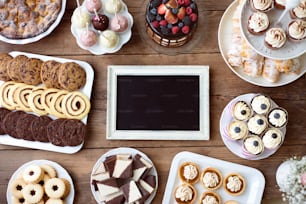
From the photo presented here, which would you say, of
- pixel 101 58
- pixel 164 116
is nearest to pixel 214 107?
pixel 164 116

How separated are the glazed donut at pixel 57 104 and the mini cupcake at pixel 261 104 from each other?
0.77 m

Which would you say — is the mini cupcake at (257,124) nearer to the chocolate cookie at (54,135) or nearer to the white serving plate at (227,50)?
the white serving plate at (227,50)

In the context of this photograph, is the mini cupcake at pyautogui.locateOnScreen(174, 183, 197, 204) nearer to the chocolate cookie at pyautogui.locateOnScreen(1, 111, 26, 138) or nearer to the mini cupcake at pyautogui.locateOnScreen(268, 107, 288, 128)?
the mini cupcake at pyautogui.locateOnScreen(268, 107, 288, 128)

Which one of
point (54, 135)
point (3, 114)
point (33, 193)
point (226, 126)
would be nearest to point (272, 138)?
point (226, 126)

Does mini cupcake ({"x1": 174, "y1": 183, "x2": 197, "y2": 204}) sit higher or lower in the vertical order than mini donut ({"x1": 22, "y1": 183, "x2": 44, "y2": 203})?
lower

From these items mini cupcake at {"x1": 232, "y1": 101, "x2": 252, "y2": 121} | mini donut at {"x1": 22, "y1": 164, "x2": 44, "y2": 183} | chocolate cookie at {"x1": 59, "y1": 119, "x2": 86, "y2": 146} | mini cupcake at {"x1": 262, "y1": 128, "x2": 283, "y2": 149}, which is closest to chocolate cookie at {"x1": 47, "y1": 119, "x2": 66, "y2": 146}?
chocolate cookie at {"x1": 59, "y1": 119, "x2": 86, "y2": 146}

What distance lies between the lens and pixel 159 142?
6.02 ft

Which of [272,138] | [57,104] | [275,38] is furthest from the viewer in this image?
[57,104]

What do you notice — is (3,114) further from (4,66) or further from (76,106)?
(76,106)

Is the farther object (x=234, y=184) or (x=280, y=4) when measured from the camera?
(x=234, y=184)

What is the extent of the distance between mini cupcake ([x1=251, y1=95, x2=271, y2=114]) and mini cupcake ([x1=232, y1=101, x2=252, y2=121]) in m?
0.03

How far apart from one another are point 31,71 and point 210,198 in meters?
0.88

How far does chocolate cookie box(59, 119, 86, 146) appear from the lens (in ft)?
5.85

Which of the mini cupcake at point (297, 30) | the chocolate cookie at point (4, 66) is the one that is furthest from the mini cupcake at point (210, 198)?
the chocolate cookie at point (4, 66)
